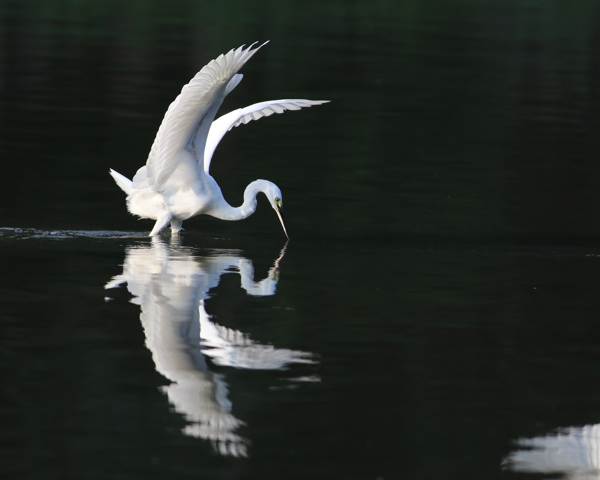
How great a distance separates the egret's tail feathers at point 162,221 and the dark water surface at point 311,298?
0.17m

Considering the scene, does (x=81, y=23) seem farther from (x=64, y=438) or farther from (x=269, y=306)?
(x=64, y=438)

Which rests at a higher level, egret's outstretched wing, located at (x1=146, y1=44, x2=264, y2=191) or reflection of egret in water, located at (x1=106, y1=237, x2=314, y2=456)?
egret's outstretched wing, located at (x1=146, y1=44, x2=264, y2=191)

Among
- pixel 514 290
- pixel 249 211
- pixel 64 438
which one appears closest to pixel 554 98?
pixel 249 211

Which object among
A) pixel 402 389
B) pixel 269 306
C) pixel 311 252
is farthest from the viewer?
pixel 311 252

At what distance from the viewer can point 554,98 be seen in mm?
25344

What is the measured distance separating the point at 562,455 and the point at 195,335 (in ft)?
8.60

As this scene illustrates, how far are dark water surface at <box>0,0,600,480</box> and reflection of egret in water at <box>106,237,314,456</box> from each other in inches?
0.9

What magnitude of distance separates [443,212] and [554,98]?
13604 millimetres

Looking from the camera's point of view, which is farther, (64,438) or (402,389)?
(402,389)

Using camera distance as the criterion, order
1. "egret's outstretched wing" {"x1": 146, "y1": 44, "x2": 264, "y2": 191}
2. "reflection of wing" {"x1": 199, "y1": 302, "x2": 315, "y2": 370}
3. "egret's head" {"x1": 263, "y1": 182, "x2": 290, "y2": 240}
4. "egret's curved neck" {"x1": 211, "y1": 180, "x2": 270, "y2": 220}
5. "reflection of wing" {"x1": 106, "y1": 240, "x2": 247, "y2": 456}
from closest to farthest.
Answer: "reflection of wing" {"x1": 106, "y1": 240, "x2": 247, "y2": 456} → "reflection of wing" {"x1": 199, "y1": 302, "x2": 315, "y2": 370} → "egret's outstretched wing" {"x1": 146, "y1": 44, "x2": 264, "y2": 191} → "egret's head" {"x1": 263, "y1": 182, "x2": 290, "y2": 240} → "egret's curved neck" {"x1": 211, "y1": 180, "x2": 270, "y2": 220}

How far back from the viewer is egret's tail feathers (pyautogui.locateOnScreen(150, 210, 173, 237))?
11023 millimetres

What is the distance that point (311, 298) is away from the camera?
8.31 m

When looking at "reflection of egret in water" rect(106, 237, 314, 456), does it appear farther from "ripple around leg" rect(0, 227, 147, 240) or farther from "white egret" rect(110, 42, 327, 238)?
"white egret" rect(110, 42, 327, 238)

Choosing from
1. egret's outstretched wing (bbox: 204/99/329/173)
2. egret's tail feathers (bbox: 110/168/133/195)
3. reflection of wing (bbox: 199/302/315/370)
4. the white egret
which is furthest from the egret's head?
reflection of wing (bbox: 199/302/315/370)
